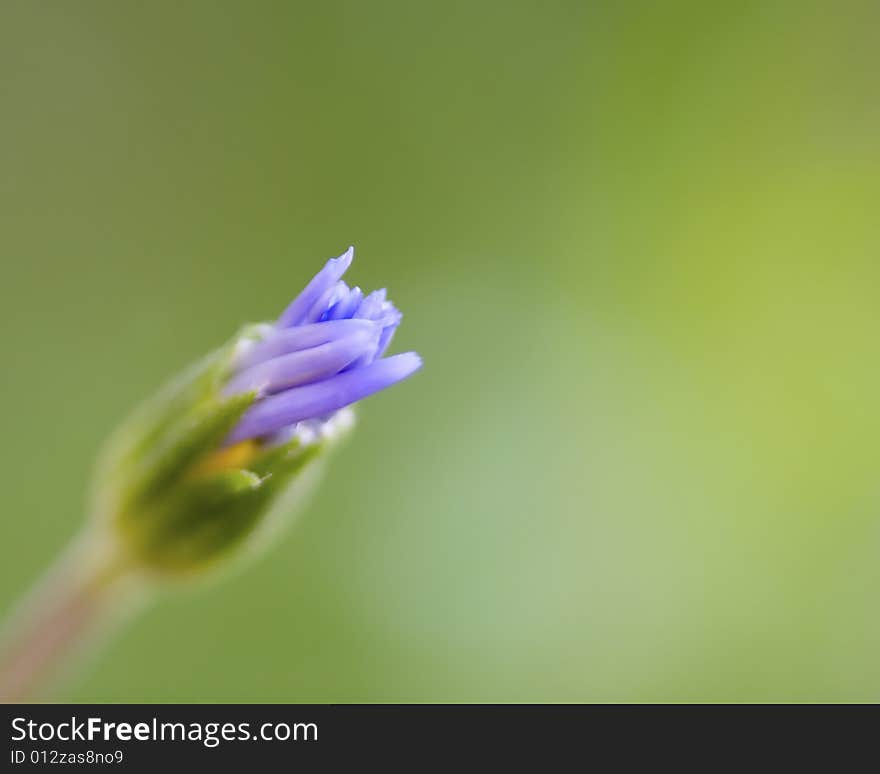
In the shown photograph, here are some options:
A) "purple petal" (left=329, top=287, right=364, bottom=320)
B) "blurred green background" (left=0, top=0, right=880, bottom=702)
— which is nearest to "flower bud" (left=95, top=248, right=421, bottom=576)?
"purple petal" (left=329, top=287, right=364, bottom=320)

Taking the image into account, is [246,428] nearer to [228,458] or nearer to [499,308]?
[228,458]

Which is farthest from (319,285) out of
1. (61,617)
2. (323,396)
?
(61,617)

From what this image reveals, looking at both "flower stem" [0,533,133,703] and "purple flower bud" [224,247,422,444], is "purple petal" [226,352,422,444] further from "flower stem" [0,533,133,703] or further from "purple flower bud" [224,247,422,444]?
"flower stem" [0,533,133,703]

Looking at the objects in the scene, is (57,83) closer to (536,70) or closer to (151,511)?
(536,70)

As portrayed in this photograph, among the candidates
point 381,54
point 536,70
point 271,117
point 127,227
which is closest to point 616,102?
point 536,70
